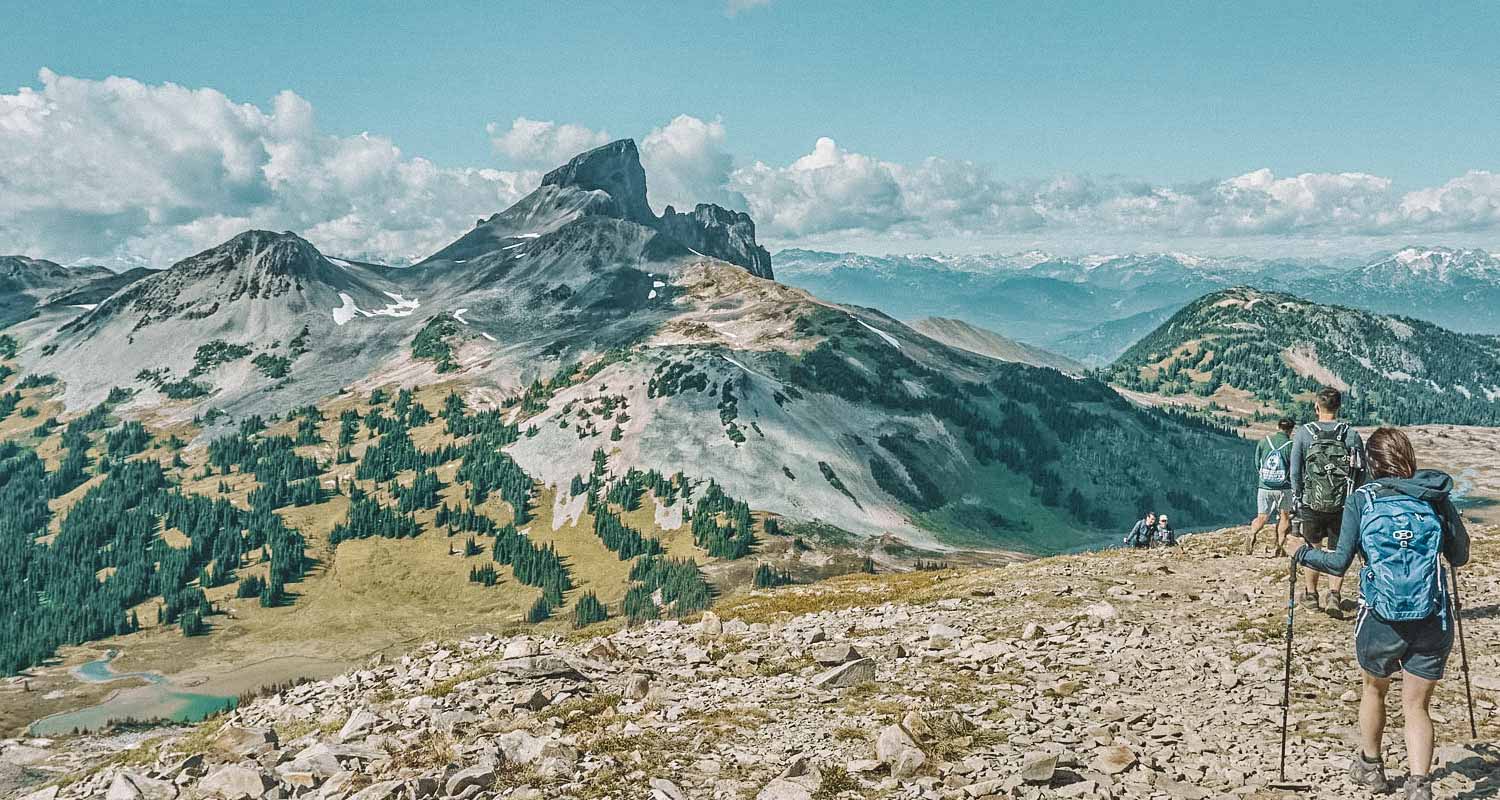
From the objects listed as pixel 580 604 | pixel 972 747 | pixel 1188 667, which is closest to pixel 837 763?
pixel 972 747

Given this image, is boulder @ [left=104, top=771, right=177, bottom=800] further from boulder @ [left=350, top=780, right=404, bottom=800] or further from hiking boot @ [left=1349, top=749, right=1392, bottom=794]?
hiking boot @ [left=1349, top=749, right=1392, bottom=794]

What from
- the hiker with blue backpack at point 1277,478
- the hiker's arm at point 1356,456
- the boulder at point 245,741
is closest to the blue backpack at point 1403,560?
the hiker's arm at point 1356,456

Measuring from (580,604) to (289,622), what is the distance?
70937mm

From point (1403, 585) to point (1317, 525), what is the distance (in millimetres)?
9540

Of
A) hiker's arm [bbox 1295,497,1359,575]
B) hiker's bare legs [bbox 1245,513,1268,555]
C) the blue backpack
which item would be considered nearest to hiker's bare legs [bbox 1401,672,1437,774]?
the blue backpack

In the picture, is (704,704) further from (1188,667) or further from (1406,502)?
(1406,502)

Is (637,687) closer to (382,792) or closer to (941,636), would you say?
(382,792)

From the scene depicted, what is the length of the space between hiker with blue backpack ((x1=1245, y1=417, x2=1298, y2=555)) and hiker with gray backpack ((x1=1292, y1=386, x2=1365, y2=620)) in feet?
13.5

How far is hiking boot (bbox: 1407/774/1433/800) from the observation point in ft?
36.1

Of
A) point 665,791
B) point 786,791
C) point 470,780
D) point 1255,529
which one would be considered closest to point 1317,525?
point 1255,529

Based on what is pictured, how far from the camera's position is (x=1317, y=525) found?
64.7 feet

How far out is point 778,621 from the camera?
29516 mm

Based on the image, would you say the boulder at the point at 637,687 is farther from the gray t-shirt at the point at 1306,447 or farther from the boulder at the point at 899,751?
the gray t-shirt at the point at 1306,447

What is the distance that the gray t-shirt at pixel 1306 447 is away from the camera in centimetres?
1938
